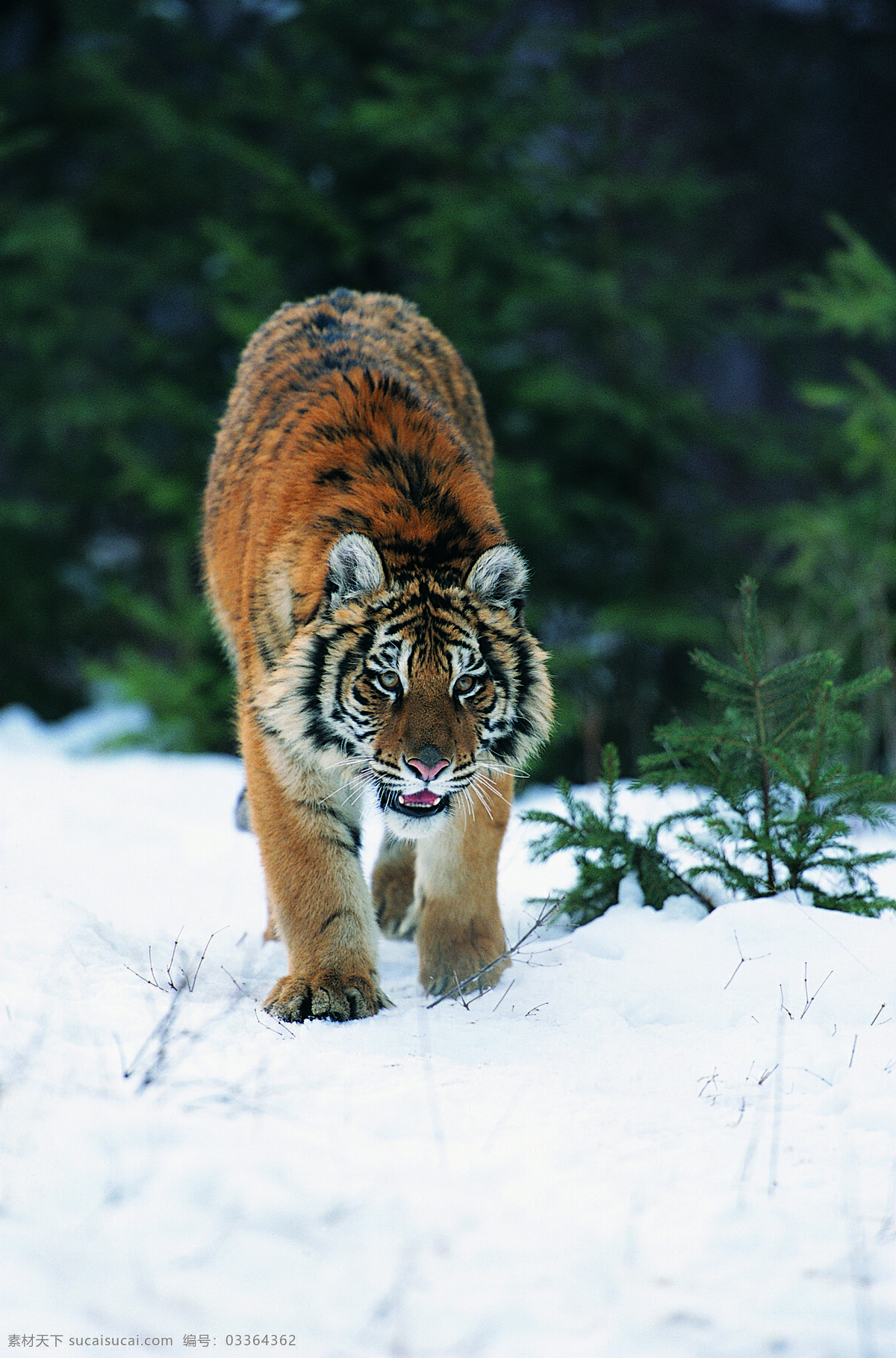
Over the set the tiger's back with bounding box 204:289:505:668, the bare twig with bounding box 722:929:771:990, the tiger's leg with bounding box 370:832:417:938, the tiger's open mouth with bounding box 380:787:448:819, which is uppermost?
the tiger's back with bounding box 204:289:505:668

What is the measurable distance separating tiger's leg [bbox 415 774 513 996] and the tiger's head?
22cm

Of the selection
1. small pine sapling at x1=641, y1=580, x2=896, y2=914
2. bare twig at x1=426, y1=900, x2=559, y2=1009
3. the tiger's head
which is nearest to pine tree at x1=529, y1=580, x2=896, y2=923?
small pine sapling at x1=641, y1=580, x2=896, y2=914

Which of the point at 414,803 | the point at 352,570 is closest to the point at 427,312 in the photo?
the point at 352,570

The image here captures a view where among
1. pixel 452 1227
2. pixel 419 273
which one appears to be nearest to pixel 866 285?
Result: pixel 419 273

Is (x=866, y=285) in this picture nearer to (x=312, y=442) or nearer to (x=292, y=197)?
(x=292, y=197)

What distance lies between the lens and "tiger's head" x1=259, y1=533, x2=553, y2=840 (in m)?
3.48

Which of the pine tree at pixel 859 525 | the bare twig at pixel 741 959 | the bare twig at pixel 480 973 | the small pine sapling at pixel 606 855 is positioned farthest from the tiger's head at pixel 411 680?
the pine tree at pixel 859 525

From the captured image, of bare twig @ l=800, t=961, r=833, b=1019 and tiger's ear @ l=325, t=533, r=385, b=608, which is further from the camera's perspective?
tiger's ear @ l=325, t=533, r=385, b=608

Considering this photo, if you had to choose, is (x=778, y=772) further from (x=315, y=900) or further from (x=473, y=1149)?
(x=473, y=1149)

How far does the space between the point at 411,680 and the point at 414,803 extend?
1.18 feet

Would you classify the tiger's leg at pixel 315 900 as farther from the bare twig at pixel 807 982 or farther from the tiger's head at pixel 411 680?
the bare twig at pixel 807 982

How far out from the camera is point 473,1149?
2.61 metres

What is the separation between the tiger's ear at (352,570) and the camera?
355cm

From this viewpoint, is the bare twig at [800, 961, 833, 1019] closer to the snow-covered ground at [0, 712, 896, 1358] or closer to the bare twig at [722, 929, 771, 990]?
the snow-covered ground at [0, 712, 896, 1358]
